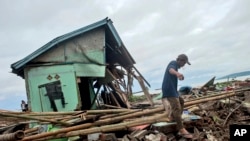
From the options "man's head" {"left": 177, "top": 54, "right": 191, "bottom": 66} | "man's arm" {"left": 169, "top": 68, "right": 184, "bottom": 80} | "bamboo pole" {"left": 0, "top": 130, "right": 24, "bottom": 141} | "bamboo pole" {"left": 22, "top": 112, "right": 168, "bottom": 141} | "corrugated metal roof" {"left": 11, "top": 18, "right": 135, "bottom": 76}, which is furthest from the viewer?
"corrugated metal roof" {"left": 11, "top": 18, "right": 135, "bottom": 76}

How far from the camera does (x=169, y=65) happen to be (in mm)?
6629

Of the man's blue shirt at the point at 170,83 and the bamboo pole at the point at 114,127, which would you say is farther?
the man's blue shirt at the point at 170,83

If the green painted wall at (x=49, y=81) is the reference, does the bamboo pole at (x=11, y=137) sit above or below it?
below

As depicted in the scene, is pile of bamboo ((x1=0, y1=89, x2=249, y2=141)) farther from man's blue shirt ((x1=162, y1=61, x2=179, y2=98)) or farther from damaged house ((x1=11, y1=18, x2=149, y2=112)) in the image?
damaged house ((x1=11, y1=18, x2=149, y2=112))

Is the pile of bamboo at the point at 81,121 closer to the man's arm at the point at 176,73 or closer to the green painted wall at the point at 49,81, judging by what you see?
the man's arm at the point at 176,73

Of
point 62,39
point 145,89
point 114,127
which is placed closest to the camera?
point 114,127

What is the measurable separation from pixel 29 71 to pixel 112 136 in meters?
5.23

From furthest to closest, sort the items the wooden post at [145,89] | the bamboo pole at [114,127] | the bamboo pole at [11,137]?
the wooden post at [145,89] < the bamboo pole at [114,127] < the bamboo pole at [11,137]

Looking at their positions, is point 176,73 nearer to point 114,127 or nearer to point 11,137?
point 114,127

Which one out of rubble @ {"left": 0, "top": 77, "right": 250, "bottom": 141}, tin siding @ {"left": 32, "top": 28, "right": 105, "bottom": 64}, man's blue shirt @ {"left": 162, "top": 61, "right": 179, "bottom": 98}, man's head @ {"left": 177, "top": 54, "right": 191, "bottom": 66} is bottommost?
rubble @ {"left": 0, "top": 77, "right": 250, "bottom": 141}

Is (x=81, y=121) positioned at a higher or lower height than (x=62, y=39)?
lower

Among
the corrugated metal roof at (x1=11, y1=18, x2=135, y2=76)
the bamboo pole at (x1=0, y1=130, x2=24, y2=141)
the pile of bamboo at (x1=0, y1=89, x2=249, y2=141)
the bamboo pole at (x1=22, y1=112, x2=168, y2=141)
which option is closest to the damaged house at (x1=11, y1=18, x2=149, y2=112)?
the corrugated metal roof at (x1=11, y1=18, x2=135, y2=76)

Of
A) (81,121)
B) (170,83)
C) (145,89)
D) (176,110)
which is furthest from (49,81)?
(176,110)

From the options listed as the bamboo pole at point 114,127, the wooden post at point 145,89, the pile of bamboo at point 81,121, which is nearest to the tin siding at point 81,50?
the wooden post at point 145,89
